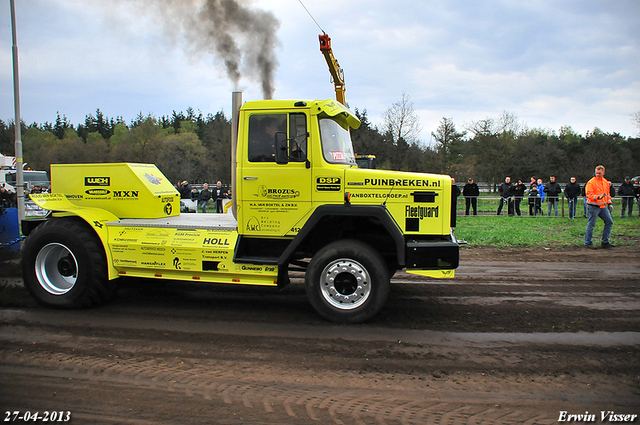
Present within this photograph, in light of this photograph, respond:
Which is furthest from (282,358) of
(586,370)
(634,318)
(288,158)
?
(634,318)

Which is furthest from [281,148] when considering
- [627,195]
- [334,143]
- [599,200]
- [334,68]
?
[627,195]

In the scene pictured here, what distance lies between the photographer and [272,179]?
224 inches

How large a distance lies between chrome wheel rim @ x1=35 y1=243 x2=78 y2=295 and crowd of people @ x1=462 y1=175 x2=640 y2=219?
16877mm

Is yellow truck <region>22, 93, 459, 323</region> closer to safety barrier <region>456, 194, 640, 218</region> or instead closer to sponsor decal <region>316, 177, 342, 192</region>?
sponsor decal <region>316, 177, 342, 192</region>

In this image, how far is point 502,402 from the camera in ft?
11.9

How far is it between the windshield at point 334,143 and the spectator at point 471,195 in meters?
14.8

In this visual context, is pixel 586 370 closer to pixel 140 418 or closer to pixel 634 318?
pixel 634 318

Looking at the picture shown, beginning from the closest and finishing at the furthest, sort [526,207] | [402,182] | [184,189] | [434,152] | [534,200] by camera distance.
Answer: [402,182], [184,189], [534,200], [526,207], [434,152]

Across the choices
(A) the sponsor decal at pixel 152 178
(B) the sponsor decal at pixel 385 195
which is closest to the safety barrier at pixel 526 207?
(B) the sponsor decal at pixel 385 195

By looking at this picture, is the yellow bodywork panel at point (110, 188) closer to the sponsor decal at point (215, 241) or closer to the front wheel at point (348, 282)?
the sponsor decal at point (215, 241)

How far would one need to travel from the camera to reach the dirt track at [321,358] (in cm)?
356

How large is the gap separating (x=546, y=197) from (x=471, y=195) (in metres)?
3.14

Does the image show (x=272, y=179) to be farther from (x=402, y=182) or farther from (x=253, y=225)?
(x=402, y=182)

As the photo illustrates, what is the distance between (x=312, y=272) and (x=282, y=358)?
1.25 metres
